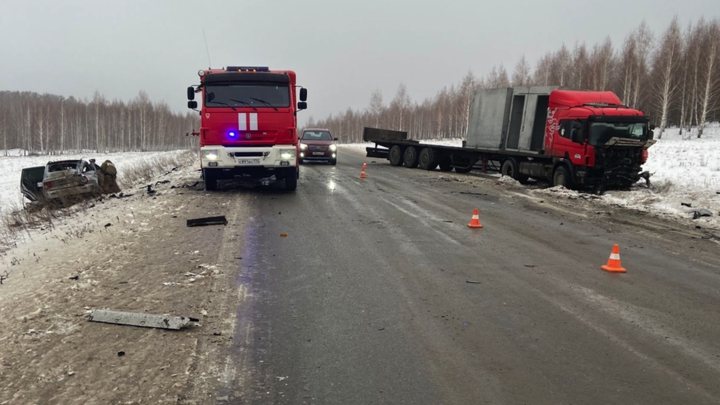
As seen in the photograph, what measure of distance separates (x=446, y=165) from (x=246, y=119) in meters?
12.2

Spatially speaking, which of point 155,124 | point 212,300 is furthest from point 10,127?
point 212,300

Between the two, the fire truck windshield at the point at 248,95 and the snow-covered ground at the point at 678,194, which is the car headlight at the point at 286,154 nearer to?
the fire truck windshield at the point at 248,95

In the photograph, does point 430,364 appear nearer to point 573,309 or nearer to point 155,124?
point 573,309

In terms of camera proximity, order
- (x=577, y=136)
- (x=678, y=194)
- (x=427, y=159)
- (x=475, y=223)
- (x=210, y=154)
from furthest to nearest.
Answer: (x=427, y=159) → (x=577, y=136) → (x=678, y=194) → (x=210, y=154) → (x=475, y=223)

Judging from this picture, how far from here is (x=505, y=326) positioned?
169 inches

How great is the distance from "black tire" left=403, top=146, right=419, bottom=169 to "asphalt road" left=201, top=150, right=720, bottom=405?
14188 millimetres

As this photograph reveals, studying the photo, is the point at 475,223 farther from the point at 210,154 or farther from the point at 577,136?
the point at 577,136

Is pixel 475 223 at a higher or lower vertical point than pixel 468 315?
higher

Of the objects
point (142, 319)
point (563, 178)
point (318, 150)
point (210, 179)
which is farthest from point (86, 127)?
point (142, 319)

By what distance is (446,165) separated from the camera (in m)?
21.5

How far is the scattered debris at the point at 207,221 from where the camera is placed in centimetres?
823

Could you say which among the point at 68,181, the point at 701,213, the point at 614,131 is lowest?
the point at 68,181

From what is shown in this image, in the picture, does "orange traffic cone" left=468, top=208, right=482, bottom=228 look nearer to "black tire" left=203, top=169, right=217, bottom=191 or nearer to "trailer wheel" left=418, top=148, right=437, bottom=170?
"black tire" left=203, top=169, right=217, bottom=191

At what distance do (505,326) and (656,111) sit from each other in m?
61.1
